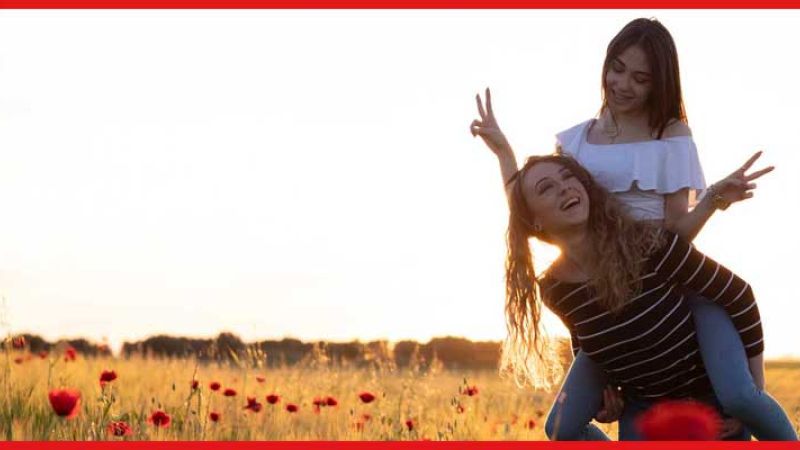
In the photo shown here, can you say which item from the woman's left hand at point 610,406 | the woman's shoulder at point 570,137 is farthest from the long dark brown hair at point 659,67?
the woman's left hand at point 610,406

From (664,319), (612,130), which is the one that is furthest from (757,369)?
(612,130)

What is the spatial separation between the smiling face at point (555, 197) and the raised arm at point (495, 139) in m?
0.19

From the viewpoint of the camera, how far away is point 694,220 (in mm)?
4543

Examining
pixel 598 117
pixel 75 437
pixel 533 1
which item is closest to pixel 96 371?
pixel 75 437

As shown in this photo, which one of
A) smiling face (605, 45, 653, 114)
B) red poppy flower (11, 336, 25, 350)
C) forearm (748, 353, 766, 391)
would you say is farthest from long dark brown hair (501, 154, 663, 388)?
red poppy flower (11, 336, 25, 350)

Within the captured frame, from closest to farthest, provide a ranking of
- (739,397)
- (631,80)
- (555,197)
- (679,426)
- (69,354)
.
Result: (679,426), (739,397), (555,197), (631,80), (69,354)

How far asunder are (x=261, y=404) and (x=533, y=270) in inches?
74.8

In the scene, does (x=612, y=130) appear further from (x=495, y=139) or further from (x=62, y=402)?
(x=62, y=402)

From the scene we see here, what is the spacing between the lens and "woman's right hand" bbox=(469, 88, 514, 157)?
493cm

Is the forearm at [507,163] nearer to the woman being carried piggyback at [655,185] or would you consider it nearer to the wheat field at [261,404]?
the woman being carried piggyback at [655,185]

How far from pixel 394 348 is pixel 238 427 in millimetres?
2258

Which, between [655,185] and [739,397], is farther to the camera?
[655,185]

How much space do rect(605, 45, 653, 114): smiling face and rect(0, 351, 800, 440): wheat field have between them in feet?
4.60

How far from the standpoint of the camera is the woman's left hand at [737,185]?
177 inches
